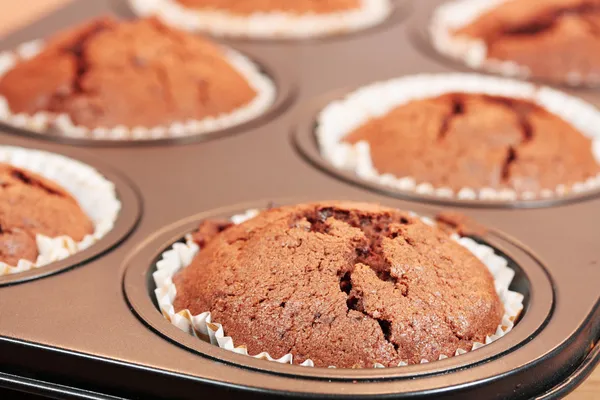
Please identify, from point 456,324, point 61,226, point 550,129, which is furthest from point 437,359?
point 550,129

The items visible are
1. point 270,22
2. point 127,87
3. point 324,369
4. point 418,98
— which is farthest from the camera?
point 270,22

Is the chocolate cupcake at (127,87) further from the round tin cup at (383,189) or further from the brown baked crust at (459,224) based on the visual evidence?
→ the brown baked crust at (459,224)

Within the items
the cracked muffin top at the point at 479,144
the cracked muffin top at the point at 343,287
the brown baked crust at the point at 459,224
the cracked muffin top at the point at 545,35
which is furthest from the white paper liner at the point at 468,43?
the cracked muffin top at the point at 343,287

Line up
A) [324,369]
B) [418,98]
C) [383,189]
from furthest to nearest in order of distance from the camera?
1. [418,98]
2. [383,189]
3. [324,369]

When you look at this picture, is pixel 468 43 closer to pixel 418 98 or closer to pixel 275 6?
pixel 418 98

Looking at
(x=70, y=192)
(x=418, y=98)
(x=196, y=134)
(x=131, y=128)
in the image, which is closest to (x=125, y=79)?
(x=131, y=128)

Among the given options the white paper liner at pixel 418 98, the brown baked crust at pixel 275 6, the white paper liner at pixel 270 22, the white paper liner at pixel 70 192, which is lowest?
the white paper liner at pixel 418 98

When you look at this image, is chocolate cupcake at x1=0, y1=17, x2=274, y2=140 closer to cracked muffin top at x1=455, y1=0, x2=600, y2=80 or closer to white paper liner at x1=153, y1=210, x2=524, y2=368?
white paper liner at x1=153, y1=210, x2=524, y2=368
